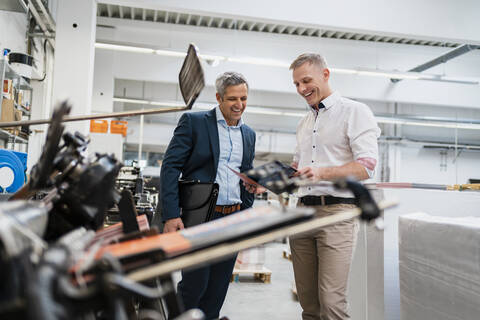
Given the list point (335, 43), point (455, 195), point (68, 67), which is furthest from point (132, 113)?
point (335, 43)

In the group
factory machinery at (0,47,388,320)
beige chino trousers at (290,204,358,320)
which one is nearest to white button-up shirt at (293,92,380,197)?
beige chino trousers at (290,204,358,320)

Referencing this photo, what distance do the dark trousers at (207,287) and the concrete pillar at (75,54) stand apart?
3707 mm

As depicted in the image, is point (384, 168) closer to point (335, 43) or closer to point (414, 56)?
point (414, 56)

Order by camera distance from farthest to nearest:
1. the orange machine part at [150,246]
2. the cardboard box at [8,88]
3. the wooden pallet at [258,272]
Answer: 1. the wooden pallet at [258,272]
2. the cardboard box at [8,88]
3. the orange machine part at [150,246]

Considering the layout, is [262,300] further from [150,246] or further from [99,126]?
[99,126]

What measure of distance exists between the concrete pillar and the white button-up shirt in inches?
152

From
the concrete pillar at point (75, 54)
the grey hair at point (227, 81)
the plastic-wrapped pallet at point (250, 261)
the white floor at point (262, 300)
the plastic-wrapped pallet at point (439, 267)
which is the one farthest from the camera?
the concrete pillar at point (75, 54)

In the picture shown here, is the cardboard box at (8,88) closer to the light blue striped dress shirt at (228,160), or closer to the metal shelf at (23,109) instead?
the metal shelf at (23,109)

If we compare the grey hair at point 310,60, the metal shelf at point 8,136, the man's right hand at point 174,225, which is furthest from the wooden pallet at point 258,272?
the grey hair at point 310,60

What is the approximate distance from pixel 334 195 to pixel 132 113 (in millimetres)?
925

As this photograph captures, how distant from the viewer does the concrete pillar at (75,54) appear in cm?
497

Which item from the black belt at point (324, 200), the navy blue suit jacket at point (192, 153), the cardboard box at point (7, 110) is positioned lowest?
the black belt at point (324, 200)

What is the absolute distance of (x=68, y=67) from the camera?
4.98 metres

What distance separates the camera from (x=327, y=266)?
1.63 metres
